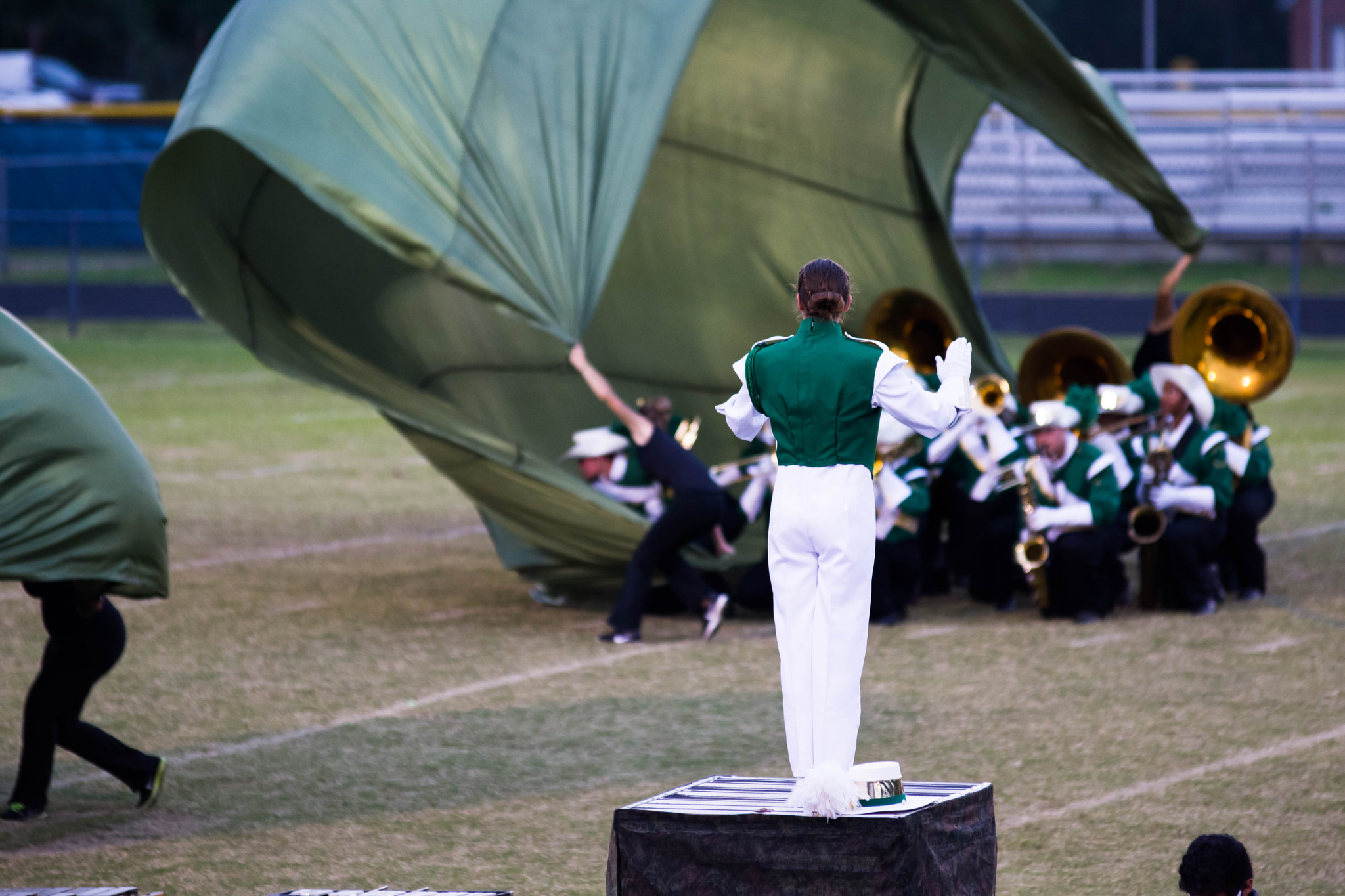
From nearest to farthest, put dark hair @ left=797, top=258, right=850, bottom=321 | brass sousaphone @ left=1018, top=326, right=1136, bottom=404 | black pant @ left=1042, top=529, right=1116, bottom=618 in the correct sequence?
dark hair @ left=797, top=258, right=850, bottom=321
black pant @ left=1042, top=529, right=1116, bottom=618
brass sousaphone @ left=1018, top=326, right=1136, bottom=404

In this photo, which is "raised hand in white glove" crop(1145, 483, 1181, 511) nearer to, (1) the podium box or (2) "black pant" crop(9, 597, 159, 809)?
(1) the podium box

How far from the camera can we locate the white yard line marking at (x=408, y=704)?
277 inches

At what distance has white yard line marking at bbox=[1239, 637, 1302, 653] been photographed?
28.3 ft

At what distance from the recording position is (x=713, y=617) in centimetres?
909

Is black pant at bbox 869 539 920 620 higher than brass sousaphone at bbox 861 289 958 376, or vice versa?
brass sousaphone at bbox 861 289 958 376

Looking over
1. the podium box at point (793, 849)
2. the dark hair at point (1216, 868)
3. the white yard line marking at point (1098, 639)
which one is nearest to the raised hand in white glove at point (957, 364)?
the podium box at point (793, 849)

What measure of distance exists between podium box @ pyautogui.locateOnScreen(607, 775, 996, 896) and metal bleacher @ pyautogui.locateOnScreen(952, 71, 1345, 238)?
2537 cm

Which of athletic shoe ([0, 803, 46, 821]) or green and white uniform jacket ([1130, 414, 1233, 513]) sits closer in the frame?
athletic shoe ([0, 803, 46, 821])

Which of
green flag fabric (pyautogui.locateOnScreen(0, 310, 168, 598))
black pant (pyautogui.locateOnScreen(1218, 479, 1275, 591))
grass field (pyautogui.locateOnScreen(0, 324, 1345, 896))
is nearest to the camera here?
green flag fabric (pyautogui.locateOnScreen(0, 310, 168, 598))

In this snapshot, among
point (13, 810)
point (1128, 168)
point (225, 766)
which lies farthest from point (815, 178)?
point (13, 810)

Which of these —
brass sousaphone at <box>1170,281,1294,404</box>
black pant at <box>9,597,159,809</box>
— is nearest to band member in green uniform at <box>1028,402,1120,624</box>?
brass sousaphone at <box>1170,281,1294,404</box>

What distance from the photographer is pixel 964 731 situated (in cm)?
724

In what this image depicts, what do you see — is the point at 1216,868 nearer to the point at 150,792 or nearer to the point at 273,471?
the point at 150,792

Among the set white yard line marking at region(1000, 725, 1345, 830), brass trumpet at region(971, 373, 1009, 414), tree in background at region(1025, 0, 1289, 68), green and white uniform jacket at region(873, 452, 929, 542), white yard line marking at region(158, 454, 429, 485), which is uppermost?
tree in background at region(1025, 0, 1289, 68)
